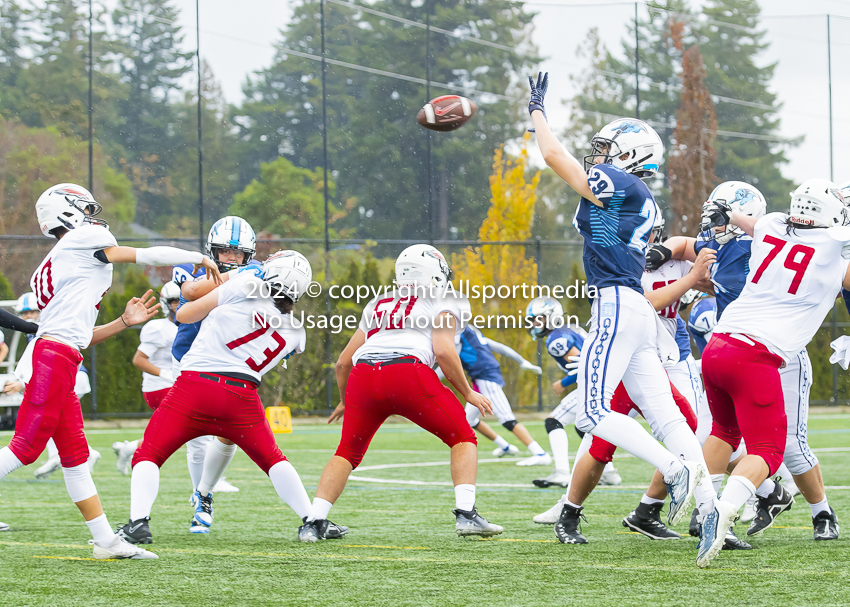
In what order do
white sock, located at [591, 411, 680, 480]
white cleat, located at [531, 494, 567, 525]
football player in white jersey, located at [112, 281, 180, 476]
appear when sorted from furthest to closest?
football player in white jersey, located at [112, 281, 180, 476] < white cleat, located at [531, 494, 567, 525] < white sock, located at [591, 411, 680, 480]

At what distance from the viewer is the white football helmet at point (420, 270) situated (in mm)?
6082

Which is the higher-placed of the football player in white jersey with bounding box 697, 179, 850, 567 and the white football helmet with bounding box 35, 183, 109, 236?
the white football helmet with bounding box 35, 183, 109, 236

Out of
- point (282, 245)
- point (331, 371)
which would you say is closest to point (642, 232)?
point (331, 371)

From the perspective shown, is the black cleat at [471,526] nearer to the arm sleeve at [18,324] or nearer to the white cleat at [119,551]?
the white cleat at [119,551]

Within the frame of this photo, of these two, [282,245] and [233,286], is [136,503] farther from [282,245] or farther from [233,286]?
[282,245]

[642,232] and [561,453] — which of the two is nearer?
[642,232]

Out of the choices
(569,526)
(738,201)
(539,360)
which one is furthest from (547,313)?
(539,360)

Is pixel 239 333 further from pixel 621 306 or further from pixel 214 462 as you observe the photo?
pixel 621 306

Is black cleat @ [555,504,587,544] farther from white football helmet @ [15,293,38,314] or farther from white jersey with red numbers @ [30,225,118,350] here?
white football helmet @ [15,293,38,314]

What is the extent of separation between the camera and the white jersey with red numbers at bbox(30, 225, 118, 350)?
5387 millimetres

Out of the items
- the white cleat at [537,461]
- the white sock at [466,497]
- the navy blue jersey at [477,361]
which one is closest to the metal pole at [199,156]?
the navy blue jersey at [477,361]

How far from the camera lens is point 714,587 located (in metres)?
4.23

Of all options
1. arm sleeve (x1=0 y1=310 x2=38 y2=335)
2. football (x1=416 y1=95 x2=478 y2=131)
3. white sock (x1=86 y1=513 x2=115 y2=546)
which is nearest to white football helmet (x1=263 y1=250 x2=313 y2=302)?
arm sleeve (x1=0 y1=310 x2=38 y2=335)

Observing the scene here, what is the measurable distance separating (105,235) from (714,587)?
3547 millimetres
